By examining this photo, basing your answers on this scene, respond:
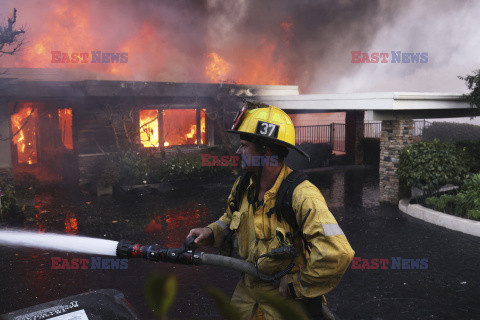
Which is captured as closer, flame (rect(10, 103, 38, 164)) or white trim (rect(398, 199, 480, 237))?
white trim (rect(398, 199, 480, 237))

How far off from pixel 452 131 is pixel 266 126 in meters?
30.3

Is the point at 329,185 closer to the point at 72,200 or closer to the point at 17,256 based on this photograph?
the point at 72,200

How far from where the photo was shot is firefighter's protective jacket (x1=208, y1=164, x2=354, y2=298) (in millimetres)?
2365

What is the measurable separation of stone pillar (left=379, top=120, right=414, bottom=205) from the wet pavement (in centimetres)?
46

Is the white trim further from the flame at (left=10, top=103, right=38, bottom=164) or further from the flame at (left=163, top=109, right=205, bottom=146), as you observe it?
the flame at (left=10, top=103, right=38, bottom=164)

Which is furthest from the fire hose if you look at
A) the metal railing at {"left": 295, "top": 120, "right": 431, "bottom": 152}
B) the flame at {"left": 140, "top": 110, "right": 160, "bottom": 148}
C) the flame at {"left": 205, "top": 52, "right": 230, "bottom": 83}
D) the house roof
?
the flame at {"left": 205, "top": 52, "right": 230, "bottom": 83}

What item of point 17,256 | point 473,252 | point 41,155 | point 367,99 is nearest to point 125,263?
point 17,256

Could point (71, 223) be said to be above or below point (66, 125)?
below

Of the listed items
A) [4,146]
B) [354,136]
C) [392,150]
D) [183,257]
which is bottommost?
[183,257]

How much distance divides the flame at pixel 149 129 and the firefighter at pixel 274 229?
43.8 ft

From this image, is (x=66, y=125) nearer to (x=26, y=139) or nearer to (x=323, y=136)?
(x=26, y=139)

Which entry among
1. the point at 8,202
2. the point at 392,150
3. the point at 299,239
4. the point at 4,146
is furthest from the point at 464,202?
the point at 4,146

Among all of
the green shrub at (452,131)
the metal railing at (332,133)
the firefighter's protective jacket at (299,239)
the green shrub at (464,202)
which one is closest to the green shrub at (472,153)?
the green shrub at (464,202)

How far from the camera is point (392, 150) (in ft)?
36.9
